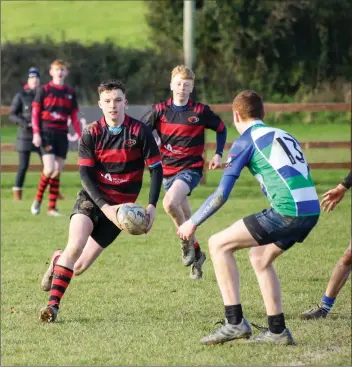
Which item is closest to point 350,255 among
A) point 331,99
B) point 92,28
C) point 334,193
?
point 334,193

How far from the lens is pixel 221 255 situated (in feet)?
23.0

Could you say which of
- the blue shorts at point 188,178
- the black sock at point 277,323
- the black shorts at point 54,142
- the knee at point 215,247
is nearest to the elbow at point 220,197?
the knee at point 215,247

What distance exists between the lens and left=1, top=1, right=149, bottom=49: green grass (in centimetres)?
4731

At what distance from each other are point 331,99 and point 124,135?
103 ft

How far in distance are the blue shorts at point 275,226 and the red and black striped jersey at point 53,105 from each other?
28.3 feet

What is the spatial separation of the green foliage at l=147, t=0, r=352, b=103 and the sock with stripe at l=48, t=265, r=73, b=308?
107 ft

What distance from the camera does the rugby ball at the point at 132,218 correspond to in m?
7.80

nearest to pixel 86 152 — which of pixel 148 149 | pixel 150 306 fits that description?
pixel 148 149

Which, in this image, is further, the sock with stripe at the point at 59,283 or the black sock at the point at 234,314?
the sock with stripe at the point at 59,283

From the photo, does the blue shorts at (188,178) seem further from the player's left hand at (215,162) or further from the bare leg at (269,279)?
the bare leg at (269,279)

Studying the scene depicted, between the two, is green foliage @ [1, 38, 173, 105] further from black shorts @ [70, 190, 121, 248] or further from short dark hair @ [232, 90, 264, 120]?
short dark hair @ [232, 90, 264, 120]

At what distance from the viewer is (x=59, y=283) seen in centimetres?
810

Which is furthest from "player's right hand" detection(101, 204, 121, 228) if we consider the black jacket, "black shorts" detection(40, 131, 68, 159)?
the black jacket

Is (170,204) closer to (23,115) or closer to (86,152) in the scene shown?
(86,152)
